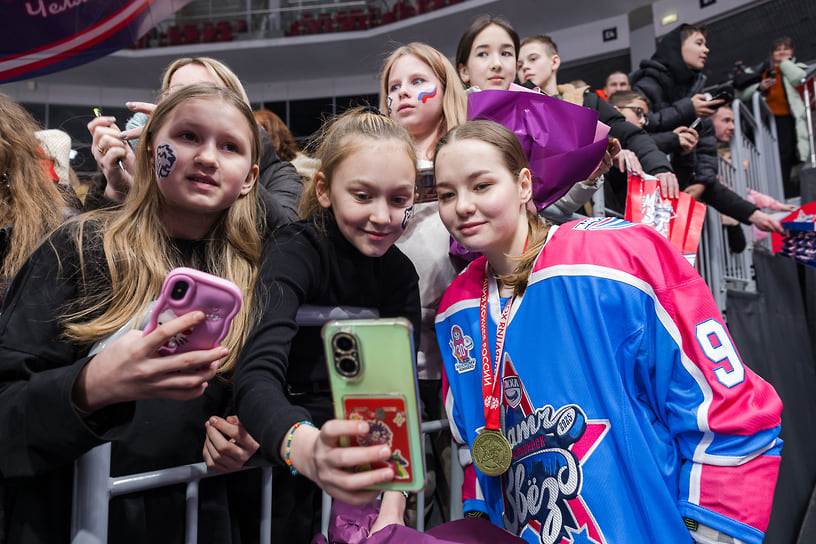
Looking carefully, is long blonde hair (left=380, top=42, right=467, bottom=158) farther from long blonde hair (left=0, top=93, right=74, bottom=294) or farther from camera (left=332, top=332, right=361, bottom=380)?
camera (left=332, top=332, right=361, bottom=380)

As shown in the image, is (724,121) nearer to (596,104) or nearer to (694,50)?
(694,50)

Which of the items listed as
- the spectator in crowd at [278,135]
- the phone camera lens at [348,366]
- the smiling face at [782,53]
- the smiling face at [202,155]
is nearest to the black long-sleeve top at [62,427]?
Result: the smiling face at [202,155]

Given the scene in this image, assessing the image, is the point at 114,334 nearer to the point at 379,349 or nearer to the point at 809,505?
the point at 379,349

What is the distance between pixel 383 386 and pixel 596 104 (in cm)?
267

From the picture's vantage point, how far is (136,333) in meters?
0.84

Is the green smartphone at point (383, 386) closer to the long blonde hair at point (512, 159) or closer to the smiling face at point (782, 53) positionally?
the long blonde hair at point (512, 159)

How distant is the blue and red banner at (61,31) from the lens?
1.55 metres

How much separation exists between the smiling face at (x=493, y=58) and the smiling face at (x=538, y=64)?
79cm

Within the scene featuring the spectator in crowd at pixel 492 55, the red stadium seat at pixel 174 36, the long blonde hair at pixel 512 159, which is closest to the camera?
the long blonde hair at pixel 512 159

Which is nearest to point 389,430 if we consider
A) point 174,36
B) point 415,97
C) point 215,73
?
point 415,97

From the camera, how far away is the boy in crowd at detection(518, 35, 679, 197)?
8.86 ft

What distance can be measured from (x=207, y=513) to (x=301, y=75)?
1522 cm

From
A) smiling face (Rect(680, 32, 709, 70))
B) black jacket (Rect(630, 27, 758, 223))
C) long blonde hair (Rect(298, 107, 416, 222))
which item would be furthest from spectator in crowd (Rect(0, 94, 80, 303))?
smiling face (Rect(680, 32, 709, 70))

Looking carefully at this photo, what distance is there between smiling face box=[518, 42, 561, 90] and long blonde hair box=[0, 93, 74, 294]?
2.41 m
